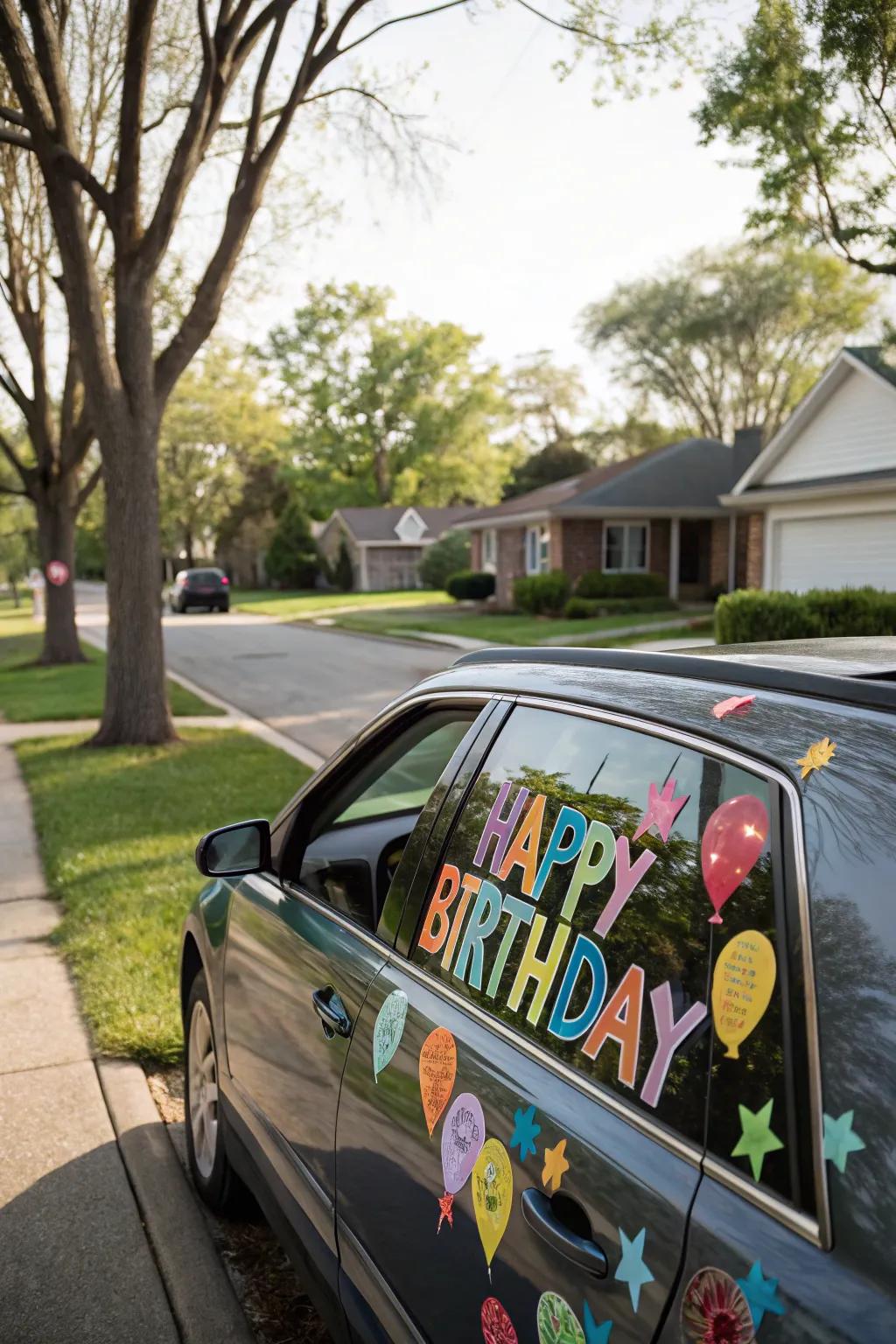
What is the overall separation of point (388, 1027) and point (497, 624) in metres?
28.6

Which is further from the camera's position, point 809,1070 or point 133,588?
point 133,588

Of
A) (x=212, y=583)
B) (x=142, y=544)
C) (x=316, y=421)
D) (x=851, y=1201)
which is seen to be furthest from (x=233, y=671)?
(x=316, y=421)

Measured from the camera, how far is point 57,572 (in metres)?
21.7

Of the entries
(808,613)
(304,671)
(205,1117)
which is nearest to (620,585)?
(304,671)

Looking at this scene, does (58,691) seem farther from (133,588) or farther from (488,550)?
(488,550)

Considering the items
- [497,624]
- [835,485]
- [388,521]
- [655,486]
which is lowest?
[497,624]

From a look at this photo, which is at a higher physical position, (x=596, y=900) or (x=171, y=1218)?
(x=596, y=900)

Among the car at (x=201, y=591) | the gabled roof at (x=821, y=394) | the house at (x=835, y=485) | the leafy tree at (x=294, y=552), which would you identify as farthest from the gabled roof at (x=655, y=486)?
the leafy tree at (x=294, y=552)

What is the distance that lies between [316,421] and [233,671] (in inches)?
1763

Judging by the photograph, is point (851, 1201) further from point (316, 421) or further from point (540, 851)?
point (316, 421)

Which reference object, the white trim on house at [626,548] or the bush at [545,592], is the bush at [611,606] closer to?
the bush at [545,592]

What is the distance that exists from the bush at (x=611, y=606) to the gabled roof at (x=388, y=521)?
2653cm

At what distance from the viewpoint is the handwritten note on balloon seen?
214 cm

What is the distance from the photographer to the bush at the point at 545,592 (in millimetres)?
31891
